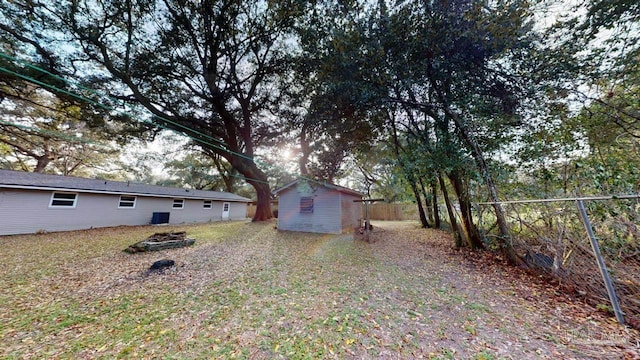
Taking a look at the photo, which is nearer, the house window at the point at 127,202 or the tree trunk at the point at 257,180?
the house window at the point at 127,202

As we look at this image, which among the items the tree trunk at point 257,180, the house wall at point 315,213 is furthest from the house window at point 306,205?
the tree trunk at point 257,180

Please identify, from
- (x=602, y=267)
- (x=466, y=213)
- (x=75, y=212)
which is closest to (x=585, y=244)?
(x=602, y=267)

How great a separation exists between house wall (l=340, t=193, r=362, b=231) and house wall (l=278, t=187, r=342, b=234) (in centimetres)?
68

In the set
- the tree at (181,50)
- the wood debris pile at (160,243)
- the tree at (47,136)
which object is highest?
the tree at (181,50)

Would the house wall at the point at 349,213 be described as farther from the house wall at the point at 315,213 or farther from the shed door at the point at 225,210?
the shed door at the point at 225,210

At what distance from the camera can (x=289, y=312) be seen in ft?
10.9

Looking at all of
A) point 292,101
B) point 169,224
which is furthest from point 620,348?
point 169,224

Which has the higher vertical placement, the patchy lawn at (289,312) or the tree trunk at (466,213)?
the tree trunk at (466,213)

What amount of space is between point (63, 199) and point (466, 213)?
17.7m

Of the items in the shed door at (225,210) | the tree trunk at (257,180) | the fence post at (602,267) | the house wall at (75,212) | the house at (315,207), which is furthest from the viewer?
the shed door at (225,210)

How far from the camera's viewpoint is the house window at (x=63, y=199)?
984 cm

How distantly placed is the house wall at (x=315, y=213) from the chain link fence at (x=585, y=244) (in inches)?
267

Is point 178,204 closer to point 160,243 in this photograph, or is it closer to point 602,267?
point 160,243

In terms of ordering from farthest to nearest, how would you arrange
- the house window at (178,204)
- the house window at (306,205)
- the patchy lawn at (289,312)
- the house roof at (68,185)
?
the house window at (178,204)
the house window at (306,205)
the house roof at (68,185)
the patchy lawn at (289,312)
